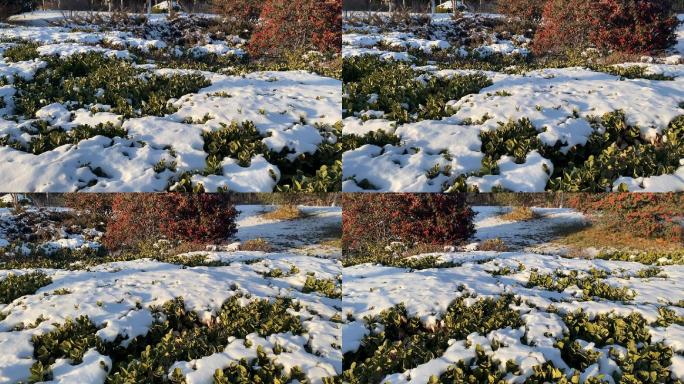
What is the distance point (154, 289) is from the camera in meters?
5.84

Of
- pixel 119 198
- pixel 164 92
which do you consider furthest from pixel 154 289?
pixel 164 92

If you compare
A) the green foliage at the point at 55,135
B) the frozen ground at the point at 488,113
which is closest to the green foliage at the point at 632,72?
the frozen ground at the point at 488,113

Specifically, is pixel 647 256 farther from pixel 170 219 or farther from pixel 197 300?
pixel 170 219

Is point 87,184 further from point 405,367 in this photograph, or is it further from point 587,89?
point 587,89

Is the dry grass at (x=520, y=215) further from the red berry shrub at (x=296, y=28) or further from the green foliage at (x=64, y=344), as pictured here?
the red berry shrub at (x=296, y=28)

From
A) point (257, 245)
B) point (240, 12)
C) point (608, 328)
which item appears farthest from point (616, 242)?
point (240, 12)

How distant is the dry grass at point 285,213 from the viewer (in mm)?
6008

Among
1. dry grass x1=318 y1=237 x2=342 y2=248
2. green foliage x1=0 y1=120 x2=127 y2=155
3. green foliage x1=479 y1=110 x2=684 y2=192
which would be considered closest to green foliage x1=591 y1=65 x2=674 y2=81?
green foliage x1=479 y1=110 x2=684 y2=192

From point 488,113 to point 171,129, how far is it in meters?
4.16

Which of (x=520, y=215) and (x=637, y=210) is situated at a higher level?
(x=637, y=210)

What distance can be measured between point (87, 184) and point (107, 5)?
773 cm

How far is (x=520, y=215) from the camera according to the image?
5.87 metres

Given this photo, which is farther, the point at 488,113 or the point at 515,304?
the point at 488,113

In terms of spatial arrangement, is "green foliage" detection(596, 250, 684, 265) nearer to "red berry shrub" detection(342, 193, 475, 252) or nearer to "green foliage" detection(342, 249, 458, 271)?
"red berry shrub" detection(342, 193, 475, 252)
